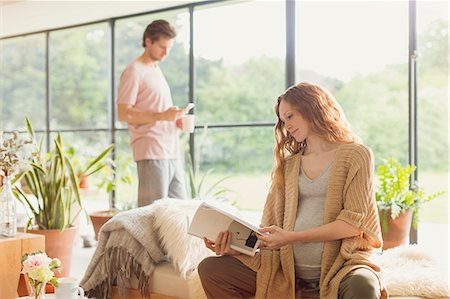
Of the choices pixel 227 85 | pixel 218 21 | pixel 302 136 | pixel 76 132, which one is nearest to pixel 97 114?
pixel 76 132

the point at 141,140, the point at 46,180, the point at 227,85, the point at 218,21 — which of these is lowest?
the point at 46,180

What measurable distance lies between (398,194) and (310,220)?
160 centimetres

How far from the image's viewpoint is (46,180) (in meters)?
3.60

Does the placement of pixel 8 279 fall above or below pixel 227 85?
below

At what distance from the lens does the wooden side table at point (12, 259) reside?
2762 millimetres

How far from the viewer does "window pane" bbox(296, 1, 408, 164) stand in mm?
4238

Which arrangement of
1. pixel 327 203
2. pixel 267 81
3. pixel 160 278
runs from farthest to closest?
1. pixel 267 81
2. pixel 160 278
3. pixel 327 203

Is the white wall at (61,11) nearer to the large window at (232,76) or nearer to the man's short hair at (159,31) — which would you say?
the large window at (232,76)

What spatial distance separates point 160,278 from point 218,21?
2692 mm

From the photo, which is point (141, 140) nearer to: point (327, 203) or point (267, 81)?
point (327, 203)

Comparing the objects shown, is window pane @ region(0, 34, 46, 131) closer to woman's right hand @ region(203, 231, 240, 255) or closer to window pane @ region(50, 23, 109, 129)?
window pane @ region(50, 23, 109, 129)

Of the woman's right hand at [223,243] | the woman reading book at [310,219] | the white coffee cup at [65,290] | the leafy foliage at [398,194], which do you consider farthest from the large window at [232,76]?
the white coffee cup at [65,290]

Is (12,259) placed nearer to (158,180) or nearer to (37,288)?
(37,288)

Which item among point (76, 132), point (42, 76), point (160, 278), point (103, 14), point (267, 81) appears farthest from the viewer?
point (42, 76)
